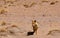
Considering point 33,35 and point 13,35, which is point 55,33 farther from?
point 13,35

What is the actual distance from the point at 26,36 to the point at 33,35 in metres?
0.44

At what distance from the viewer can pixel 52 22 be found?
2044cm

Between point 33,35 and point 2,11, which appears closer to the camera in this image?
point 33,35

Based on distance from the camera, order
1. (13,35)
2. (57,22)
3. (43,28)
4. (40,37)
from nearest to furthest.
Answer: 1. (40,37)
2. (13,35)
3. (43,28)
4. (57,22)

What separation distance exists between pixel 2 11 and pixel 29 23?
7.97 meters

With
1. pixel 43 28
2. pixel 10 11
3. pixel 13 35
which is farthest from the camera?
pixel 10 11

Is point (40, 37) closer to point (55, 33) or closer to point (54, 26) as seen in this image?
point (55, 33)

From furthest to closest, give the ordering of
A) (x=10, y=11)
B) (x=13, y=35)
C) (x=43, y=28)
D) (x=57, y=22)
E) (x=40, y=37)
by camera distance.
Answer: (x=10, y=11) < (x=57, y=22) < (x=43, y=28) < (x=13, y=35) < (x=40, y=37)

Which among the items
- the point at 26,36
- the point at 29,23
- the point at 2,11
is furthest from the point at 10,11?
the point at 26,36

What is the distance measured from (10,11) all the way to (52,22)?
8452 millimetres

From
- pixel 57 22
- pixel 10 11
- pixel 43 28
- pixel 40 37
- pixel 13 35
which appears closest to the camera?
pixel 40 37

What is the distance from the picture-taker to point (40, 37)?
15695 mm

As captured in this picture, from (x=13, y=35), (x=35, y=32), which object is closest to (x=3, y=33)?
(x=13, y=35)

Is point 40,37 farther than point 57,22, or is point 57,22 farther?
point 57,22
